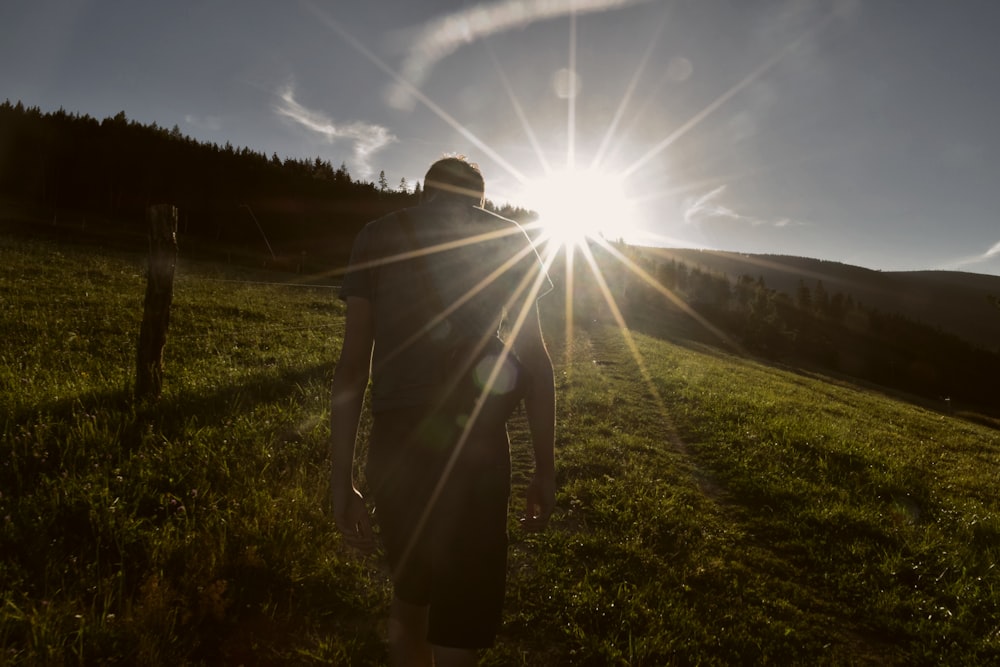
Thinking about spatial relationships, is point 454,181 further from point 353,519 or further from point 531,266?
point 353,519

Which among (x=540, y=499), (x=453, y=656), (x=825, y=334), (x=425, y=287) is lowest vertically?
(x=453, y=656)

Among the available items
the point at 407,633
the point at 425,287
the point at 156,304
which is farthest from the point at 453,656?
the point at 156,304

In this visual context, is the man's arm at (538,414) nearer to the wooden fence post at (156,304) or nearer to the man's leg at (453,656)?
the man's leg at (453,656)

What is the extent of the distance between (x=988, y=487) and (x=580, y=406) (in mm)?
8230

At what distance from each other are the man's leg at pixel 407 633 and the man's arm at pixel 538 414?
2.00 ft

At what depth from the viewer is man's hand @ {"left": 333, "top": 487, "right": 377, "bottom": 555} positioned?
2205 millimetres

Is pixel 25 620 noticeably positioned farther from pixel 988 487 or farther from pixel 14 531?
pixel 988 487

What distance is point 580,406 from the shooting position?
12.1 meters

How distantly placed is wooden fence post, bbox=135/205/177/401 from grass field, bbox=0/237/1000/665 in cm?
45

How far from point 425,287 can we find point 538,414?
80 centimetres

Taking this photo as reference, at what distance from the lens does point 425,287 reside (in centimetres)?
210

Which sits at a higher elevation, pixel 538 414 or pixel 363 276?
pixel 363 276

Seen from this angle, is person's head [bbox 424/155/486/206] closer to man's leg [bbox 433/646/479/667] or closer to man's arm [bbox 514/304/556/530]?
man's arm [bbox 514/304/556/530]

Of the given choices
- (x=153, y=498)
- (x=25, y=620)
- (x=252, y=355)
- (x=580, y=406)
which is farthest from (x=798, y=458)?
(x=252, y=355)
